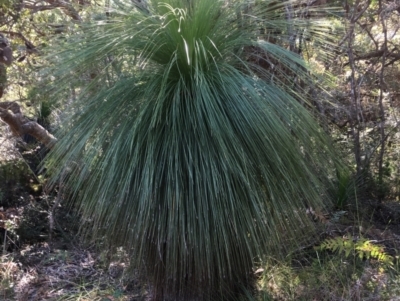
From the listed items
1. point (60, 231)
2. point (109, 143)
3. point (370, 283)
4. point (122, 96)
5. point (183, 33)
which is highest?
point (183, 33)

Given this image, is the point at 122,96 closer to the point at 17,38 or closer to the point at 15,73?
the point at 15,73

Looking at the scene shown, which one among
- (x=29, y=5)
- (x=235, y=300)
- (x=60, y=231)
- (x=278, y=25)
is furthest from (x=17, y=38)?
(x=235, y=300)

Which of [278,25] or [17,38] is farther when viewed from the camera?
[17,38]

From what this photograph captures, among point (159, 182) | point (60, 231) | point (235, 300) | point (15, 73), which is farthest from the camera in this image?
point (60, 231)

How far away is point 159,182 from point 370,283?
147 centimetres

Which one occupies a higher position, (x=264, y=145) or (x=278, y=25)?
(x=278, y=25)

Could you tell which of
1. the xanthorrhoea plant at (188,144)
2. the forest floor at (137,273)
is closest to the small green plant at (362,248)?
the forest floor at (137,273)

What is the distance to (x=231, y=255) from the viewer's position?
2225mm

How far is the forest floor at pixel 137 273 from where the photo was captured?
272 cm

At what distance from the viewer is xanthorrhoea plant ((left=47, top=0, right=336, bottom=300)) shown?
212 centimetres

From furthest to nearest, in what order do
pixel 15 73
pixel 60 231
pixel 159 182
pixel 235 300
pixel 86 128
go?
pixel 60 231 < pixel 15 73 < pixel 235 300 < pixel 86 128 < pixel 159 182

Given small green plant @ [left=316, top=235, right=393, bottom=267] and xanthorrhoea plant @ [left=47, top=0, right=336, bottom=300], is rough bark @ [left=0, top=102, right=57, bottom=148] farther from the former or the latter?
small green plant @ [left=316, top=235, right=393, bottom=267]

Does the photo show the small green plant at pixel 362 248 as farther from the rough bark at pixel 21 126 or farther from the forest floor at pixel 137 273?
the rough bark at pixel 21 126

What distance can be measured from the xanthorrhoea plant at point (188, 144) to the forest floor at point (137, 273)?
0.44 metres
